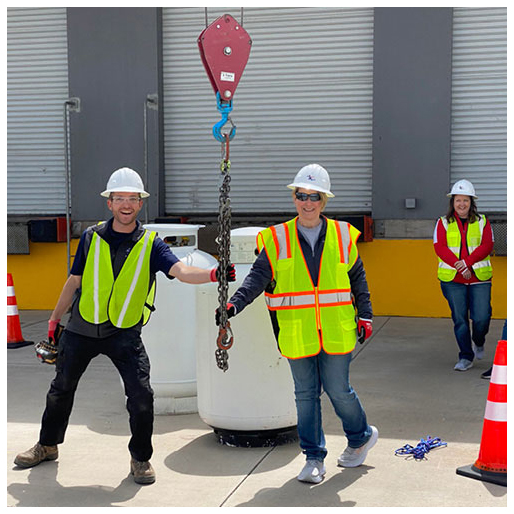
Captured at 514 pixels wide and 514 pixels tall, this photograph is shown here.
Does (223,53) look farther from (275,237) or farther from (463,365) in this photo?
(463,365)

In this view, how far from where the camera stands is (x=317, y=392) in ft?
16.2

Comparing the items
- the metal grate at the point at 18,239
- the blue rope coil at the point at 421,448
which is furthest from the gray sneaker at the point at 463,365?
the metal grate at the point at 18,239

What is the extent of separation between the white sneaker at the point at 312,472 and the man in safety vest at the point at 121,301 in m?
0.93

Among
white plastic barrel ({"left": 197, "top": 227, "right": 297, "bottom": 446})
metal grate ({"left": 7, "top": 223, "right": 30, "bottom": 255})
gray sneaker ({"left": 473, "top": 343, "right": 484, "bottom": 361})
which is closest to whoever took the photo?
white plastic barrel ({"left": 197, "top": 227, "right": 297, "bottom": 446})

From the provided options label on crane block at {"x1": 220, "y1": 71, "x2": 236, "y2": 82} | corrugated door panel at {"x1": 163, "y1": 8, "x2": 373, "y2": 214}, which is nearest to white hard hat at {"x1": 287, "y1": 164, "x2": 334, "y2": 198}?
label on crane block at {"x1": 220, "y1": 71, "x2": 236, "y2": 82}

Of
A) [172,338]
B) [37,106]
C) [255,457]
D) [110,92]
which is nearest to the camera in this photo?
[255,457]

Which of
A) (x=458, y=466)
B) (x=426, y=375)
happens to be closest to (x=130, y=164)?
(x=426, y=375)

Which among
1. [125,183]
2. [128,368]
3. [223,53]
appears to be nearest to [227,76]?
[223,53]

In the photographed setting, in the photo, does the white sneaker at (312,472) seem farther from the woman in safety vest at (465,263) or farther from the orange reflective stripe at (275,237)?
the woman in safety vest at (465,263)

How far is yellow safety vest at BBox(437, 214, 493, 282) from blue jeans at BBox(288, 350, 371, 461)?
325cm

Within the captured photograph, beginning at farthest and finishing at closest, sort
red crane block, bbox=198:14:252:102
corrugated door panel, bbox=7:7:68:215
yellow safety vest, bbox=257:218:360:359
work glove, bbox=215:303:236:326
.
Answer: corrugated door panel, bbox=7:7:68:215 < yellow safety vest, bbox=257:218:360:359 < red crane block, bbox=198:14:252:102 < work glove, bbox=215:303:236:326

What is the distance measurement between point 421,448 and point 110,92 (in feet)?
28.4

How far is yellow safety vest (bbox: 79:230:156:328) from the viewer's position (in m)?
4.95

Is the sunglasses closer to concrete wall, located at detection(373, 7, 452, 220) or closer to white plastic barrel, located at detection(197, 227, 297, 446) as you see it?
white plastic barrel, located at detection(197, 227, 297, 446)
